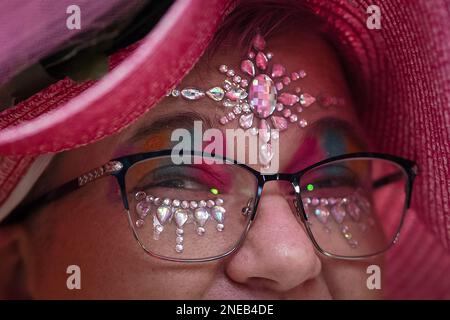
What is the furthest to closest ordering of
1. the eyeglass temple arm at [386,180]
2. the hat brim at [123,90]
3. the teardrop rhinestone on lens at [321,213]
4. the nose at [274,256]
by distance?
the eyeglass temple arm at [386,180] → the teardrop rhinestone on lens at [321,213] → the nose at [274,256] → the hat brim at [123,90]

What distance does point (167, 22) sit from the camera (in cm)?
71

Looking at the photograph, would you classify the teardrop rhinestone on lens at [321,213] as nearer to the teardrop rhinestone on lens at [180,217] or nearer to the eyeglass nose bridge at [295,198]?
the eyeglass nose bridge at [295,198]

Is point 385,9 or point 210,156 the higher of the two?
point 385,9

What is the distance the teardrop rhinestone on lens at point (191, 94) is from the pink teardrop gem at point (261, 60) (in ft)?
0.33

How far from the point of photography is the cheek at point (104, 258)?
0.86m

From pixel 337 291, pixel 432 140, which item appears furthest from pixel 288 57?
pixel 337 291

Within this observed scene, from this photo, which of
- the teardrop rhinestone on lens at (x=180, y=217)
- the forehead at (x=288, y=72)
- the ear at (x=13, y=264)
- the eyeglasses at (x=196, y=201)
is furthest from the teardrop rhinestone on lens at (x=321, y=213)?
the ear at (x=13, y=264)

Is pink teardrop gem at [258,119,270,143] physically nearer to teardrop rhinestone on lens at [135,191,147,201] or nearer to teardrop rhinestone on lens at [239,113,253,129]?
teardrop rhinestone on lens at [239,113,253,129]

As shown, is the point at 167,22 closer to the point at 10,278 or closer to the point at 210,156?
the point at 210,156

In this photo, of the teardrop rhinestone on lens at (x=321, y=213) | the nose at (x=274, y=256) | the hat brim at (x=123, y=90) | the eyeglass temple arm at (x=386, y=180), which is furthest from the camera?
the eyeglass temple arm at (x=386, y=180)

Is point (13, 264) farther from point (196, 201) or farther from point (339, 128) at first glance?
point (339, 128)

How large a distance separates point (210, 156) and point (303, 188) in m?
0.17

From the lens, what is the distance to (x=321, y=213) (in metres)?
0.95

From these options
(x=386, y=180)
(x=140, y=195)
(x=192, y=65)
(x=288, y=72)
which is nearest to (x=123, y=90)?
(x=192, y=65)
